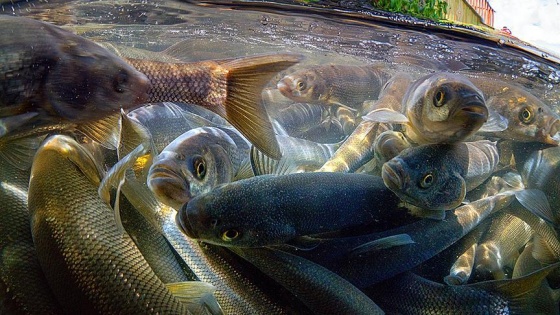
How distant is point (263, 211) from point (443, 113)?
1480mm

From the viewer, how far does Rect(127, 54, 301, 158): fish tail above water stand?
8.18 ft

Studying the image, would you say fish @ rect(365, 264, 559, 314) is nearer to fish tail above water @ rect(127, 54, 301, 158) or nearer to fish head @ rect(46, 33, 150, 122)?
fish tail above water @ rect(127, 54, 301, 158)

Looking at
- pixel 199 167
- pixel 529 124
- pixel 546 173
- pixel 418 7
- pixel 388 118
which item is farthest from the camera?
pixel 418 7

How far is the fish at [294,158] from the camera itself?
2.70 m

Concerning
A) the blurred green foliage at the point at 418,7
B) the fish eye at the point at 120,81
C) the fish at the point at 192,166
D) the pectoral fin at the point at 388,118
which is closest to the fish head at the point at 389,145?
the pectoral fin at the point at 388,118

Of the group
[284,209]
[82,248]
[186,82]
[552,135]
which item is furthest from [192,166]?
[552,135]

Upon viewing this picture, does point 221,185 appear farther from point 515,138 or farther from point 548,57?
point 548,57

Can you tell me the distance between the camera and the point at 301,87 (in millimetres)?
5539

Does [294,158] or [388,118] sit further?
[294,158]

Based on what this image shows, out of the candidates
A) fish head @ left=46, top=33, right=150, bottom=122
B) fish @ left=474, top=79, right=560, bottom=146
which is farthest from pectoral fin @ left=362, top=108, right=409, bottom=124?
fish head @ left=46, top=33, right=150, bottom=122

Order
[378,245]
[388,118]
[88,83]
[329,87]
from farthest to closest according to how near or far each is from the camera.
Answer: [329,87]
[388,118]
[378,245]
[88,83]

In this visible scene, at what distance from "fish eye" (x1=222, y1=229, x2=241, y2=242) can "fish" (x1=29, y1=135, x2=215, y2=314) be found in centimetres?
35

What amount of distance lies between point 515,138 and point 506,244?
1.31 metres

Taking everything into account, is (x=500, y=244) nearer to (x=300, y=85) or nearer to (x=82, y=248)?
(x=82, y=248)
